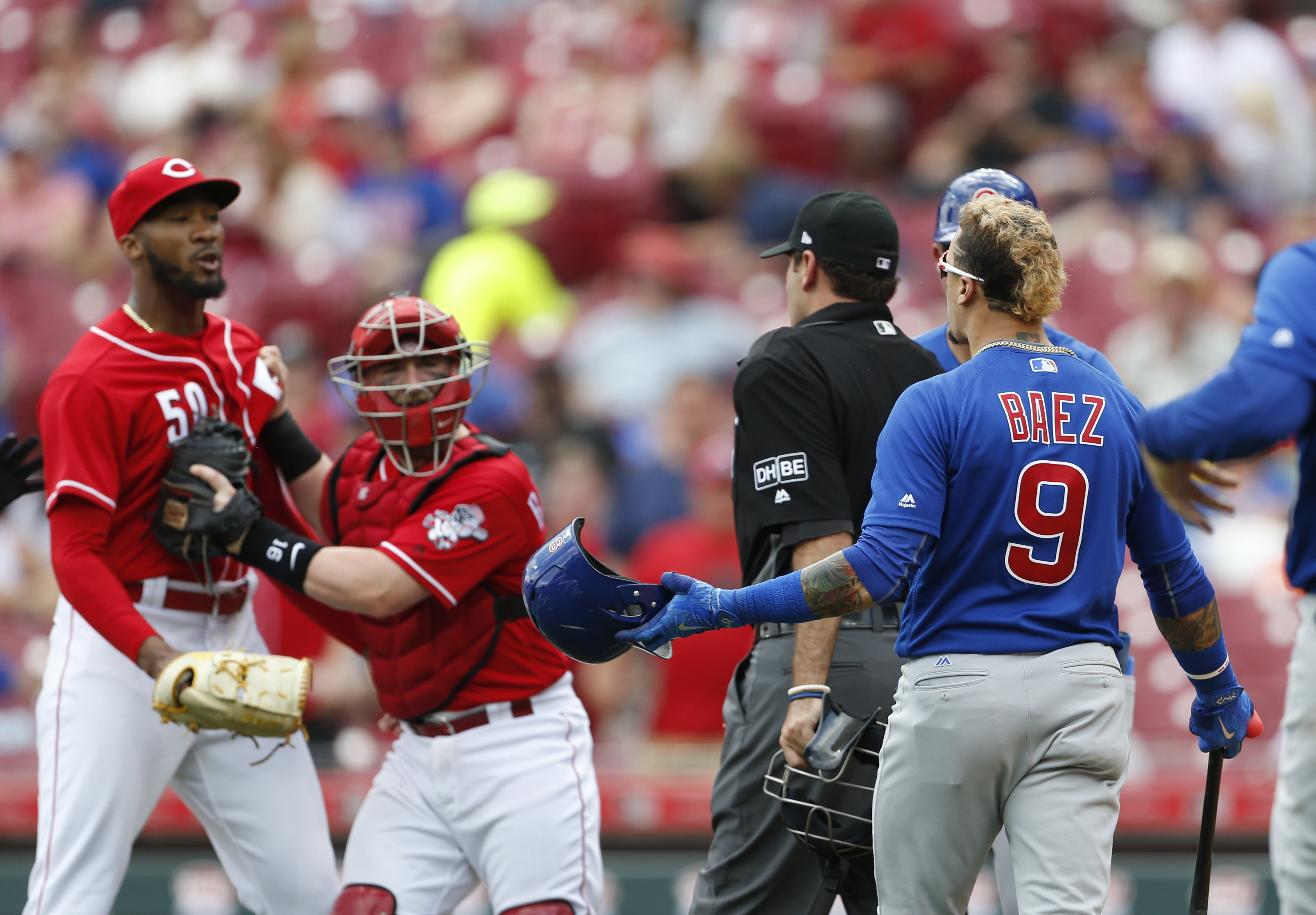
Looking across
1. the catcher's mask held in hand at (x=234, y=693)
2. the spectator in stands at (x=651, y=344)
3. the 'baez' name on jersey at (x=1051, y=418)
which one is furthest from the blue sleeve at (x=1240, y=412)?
the spectator in stands at (x=651, y=344)

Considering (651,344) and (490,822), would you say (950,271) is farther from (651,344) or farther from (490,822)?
(651,344)

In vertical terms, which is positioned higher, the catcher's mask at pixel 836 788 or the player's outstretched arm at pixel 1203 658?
the player's outstretched arm at pixel 1203 658

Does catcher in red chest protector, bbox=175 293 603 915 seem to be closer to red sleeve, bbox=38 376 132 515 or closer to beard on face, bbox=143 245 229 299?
red sleeve, bbox=38 376 132 515

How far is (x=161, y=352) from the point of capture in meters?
4.09

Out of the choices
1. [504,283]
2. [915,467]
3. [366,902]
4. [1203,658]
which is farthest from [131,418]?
[504,283]

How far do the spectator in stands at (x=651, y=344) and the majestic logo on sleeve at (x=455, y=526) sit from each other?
4330 mm

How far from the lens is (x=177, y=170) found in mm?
4105

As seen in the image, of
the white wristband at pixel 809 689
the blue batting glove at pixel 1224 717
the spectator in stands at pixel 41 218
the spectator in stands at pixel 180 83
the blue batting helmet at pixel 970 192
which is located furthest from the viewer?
the spectator in stands at pixel 180 83

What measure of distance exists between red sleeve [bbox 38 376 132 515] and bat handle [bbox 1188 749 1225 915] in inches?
110

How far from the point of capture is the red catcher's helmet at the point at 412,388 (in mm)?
3914

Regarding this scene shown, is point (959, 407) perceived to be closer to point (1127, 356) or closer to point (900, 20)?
point (1127, 356)

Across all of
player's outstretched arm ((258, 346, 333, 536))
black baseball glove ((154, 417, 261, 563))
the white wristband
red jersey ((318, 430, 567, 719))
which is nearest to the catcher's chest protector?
red jersey ((318, 430, 567, 719))

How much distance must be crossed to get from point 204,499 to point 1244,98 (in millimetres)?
7729

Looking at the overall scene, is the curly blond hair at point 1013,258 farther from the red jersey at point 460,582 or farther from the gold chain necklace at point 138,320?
the gold chain necklace at point 138,320
